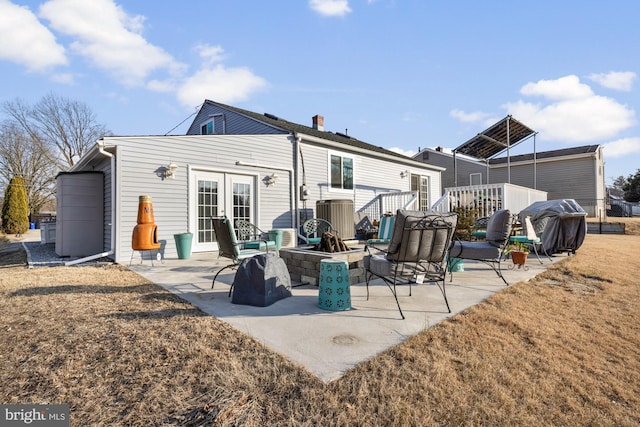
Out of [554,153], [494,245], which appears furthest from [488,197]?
[554,153]

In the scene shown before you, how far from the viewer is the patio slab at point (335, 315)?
2.31 m

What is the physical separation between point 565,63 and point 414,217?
25.9ft

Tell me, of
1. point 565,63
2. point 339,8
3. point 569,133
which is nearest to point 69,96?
point 339,8

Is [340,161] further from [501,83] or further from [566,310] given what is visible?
[566,310]

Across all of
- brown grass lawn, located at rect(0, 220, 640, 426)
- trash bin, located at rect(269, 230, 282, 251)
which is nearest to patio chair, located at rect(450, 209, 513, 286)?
brown grass lawn, located at rect(0, 220, 640, 426)

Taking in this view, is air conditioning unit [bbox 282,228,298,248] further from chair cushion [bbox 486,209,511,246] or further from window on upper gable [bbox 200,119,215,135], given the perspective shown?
window on upper gable [bbox 200,119,215,135]

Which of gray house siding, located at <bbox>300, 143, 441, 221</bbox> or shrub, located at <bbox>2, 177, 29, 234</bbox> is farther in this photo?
shrub, located at <bbox>2, 177, 29, 234</bbox>

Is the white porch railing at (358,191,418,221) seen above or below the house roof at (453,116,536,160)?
below

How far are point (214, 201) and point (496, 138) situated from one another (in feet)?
38.7

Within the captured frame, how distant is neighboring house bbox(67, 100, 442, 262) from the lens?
6.82 meters

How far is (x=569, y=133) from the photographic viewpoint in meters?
22.3

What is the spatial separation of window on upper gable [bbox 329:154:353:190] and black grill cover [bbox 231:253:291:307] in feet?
23.8

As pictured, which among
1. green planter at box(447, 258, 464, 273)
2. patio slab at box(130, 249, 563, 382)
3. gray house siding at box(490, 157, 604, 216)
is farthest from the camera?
gray house siding at box(490, 157, 604, 216)

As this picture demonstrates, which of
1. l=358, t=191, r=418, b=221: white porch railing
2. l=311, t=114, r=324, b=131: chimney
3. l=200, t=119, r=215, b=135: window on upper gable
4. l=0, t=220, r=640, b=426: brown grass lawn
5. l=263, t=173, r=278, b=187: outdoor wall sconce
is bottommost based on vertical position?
l=0, t=220, r=640, b=426: brown grass lawn
